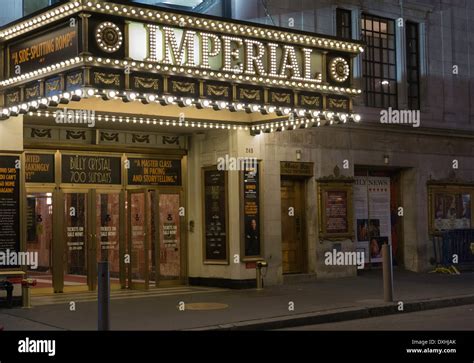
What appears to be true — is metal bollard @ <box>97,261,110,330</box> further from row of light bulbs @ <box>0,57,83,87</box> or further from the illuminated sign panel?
the illuminated sign panel

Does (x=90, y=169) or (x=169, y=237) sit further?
(x=169, y=237)

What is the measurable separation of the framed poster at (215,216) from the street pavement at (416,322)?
525cm

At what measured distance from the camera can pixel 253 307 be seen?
15.0 meters

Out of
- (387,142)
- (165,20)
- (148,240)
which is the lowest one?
(148,240)

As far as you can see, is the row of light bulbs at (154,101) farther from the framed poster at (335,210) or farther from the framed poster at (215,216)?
the framed poster at (335,210)

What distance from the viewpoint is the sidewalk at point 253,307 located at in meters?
13.1

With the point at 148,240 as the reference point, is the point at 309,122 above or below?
above

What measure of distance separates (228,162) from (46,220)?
434 cm

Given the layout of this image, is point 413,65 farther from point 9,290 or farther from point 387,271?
point 9,290

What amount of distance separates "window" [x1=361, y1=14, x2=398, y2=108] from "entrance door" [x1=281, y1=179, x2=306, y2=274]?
338 cm

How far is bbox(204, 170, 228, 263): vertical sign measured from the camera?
1888 centimetres

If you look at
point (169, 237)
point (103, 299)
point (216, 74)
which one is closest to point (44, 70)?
point (216, 74)

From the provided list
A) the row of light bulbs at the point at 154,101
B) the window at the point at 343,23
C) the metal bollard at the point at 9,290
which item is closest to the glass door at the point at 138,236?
the metal bollard at the point at 9,290

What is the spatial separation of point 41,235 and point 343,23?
32.2 ft
